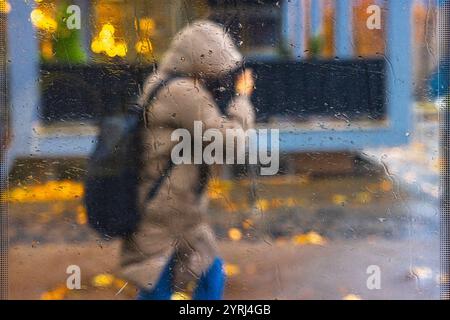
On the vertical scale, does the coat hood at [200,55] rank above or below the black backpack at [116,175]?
above

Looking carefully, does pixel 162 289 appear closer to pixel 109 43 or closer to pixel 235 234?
pixel 235 234

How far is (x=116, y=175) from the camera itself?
1586mm

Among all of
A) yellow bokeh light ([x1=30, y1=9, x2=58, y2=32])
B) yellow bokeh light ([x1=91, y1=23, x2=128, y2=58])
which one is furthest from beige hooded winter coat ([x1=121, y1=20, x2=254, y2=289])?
yellow bokeh light ([x1=30, y1=9, x2=58, y2=32])

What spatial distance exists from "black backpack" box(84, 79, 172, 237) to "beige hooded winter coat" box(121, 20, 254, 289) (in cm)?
3

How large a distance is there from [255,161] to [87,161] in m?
0.56

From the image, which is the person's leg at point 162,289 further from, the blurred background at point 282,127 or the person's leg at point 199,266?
the blurred background at point 282,127

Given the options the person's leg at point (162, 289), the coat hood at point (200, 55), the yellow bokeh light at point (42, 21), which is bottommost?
the person's leg at point (162, 289)

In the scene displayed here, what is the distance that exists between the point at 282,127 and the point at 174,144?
1.19 feet

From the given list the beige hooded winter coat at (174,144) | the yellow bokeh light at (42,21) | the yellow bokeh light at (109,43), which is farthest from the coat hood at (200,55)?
the yellow bokeh light at (42,21)

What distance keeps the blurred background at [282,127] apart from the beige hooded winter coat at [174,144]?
1.8 inches

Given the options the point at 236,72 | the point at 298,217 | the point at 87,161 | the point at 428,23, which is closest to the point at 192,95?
the point at 236,72

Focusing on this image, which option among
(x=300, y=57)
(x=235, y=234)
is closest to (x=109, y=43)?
(x=300, y=57)

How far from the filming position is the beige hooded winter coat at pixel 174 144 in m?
1.57

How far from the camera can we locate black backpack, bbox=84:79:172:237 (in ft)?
5.18
